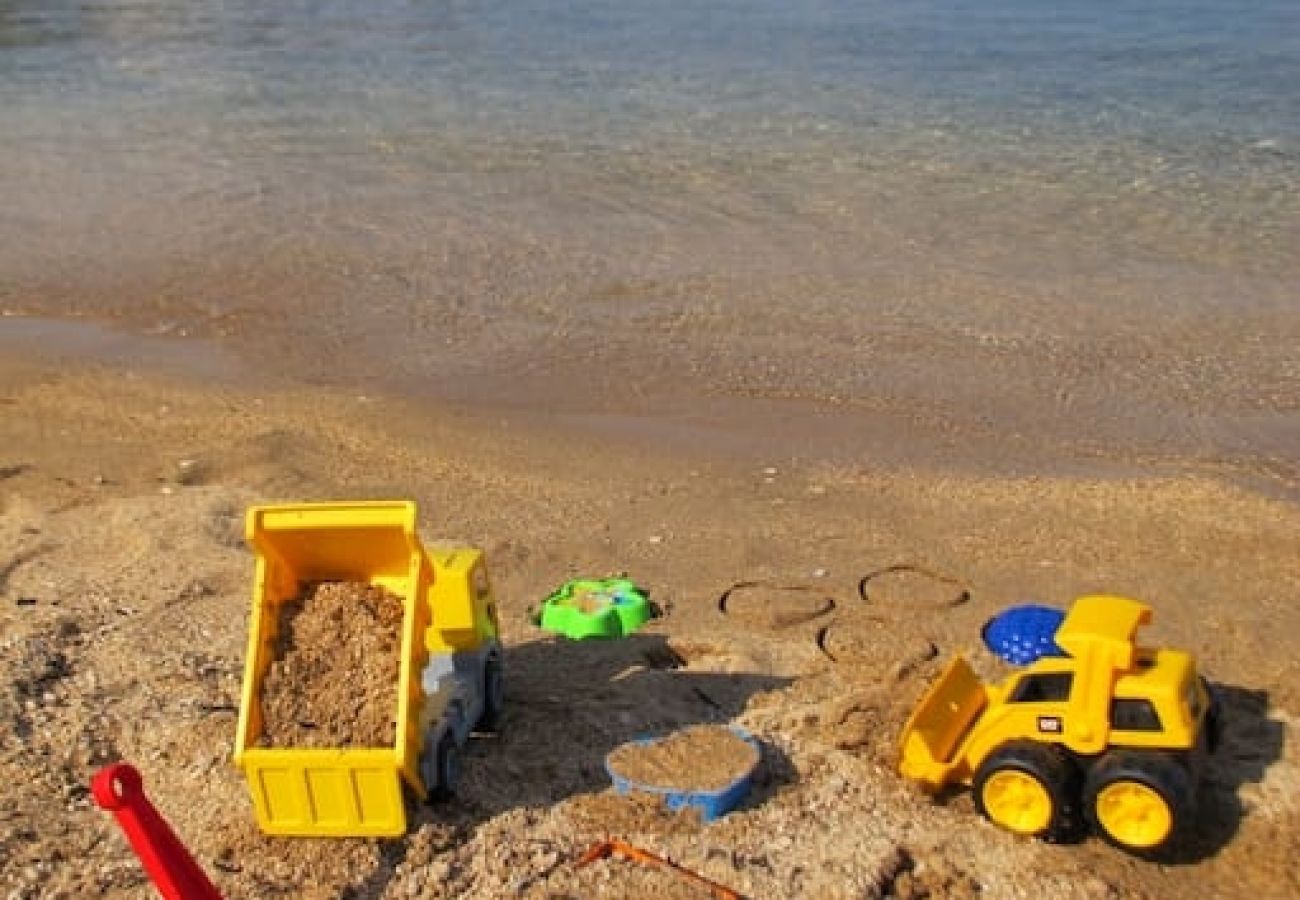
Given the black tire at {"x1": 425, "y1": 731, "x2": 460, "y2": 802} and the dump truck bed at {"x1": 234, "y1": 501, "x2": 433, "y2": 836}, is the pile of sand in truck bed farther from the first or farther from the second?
the black tire at {"x1": 425, "y1": 731, "x2": 460, "y2": 802}

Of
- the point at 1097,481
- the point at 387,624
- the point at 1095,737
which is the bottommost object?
the point at 1097,481

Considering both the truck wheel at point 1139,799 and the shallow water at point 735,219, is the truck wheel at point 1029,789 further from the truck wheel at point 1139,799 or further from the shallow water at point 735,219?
the shallow water at point 735,219

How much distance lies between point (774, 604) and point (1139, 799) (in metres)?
2.09

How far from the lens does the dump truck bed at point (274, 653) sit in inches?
172

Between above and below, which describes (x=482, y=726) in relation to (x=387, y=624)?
below

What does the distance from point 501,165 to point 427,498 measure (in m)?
7.39

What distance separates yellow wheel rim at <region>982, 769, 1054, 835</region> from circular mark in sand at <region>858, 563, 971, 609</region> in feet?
5.51

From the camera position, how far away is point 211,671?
18.2 ft

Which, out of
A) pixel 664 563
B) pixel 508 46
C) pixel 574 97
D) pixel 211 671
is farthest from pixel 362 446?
pixel 508 46

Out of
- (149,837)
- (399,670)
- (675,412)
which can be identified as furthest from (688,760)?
(675,412)

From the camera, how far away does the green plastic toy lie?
6.04 meters

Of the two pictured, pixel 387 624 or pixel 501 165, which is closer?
pixel 387 624

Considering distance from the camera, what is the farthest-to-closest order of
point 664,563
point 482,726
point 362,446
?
1. point 362,446
2. point 664,563
3. point 482,726

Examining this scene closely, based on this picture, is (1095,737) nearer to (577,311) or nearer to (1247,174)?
(577,311)
